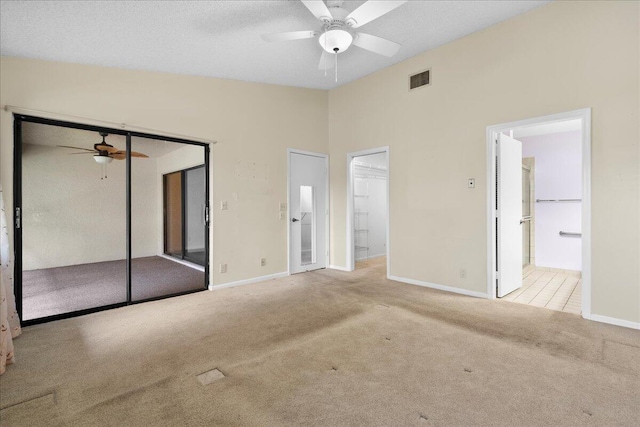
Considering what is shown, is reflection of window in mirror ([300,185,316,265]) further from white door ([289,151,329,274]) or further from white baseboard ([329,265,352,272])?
white baseboard ([329,265,352,272])

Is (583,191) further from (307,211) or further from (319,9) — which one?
(307,211)

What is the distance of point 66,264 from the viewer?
4.44 metres

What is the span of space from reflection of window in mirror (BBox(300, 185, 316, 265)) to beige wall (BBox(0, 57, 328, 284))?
17.2 inches

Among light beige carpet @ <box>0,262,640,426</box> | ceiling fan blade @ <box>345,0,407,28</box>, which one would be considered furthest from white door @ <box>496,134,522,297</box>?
ceiling fan blade @ <box>345,0,407,28</box>

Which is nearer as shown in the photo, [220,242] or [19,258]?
[19,258]

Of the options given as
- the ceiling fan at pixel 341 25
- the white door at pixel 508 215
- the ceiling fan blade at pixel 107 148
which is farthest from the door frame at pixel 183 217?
the white door at pixel 508 215

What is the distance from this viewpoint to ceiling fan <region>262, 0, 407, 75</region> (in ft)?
7.94

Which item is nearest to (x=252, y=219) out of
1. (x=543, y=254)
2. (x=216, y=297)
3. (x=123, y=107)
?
(x=216, y=297)

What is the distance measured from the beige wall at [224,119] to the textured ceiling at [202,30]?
0.58 ft

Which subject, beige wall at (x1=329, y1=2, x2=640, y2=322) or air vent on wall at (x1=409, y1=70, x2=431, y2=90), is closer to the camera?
beige wall at (x1=329, y1=2, x2=640, y2=322)

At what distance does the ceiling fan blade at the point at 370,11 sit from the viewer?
235 centimetres

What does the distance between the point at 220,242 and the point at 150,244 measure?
1975 millimetres

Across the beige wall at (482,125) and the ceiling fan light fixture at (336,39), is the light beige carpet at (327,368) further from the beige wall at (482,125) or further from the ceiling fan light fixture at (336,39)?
the ceiling fan light fixture at (336,39)

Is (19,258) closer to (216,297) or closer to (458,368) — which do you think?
(216,297)
